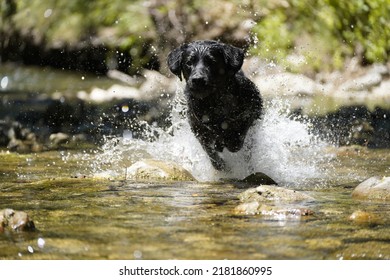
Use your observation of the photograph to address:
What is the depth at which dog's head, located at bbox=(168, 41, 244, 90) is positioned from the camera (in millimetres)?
5898

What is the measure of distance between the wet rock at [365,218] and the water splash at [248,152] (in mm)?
1811

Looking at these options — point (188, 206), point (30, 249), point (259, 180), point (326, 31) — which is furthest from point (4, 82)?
point (30, 249)

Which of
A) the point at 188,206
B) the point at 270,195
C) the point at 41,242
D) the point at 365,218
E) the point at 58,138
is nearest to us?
the point at 41,242

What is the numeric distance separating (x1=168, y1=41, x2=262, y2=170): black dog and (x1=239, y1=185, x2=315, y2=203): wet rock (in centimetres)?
164

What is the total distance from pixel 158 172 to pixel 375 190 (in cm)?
221

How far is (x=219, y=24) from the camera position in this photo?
1107 centimetres

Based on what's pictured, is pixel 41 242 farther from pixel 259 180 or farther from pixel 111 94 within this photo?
pixel 111 94

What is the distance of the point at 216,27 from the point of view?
11047 millimetres

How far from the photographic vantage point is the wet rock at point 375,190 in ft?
14.9

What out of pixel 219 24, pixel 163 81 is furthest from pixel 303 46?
pixel 163 81

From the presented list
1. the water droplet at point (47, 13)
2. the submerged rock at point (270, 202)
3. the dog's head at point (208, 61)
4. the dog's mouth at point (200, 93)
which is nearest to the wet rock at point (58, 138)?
the dog's head at point (208, 61)

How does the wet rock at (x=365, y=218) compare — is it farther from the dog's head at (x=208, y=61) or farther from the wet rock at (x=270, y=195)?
the dog's head at (x=208, y=61)
